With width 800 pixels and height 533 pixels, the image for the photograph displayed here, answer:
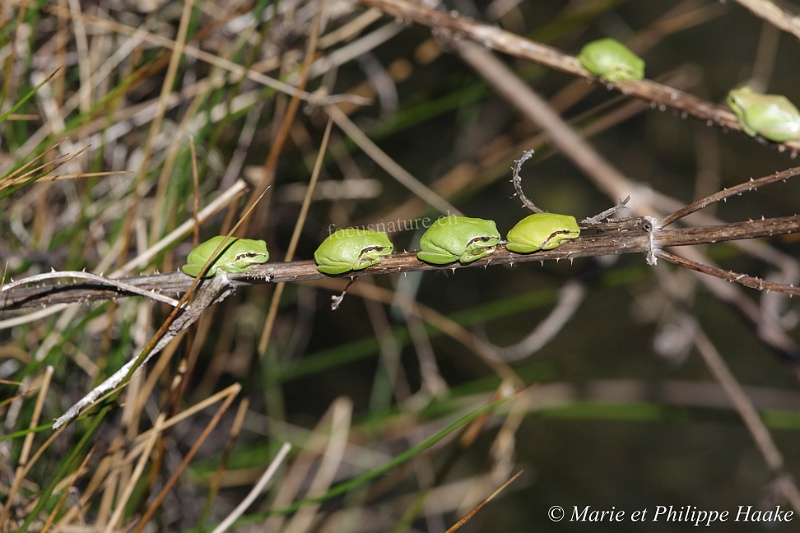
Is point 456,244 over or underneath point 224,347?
underneath

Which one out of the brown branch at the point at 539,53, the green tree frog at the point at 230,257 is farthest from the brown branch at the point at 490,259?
the brown branch at the point at 539,53

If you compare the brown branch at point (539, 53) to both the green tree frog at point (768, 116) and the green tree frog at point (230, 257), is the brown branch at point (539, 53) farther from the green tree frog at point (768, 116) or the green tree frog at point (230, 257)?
the green tree frog at point (230, 257)

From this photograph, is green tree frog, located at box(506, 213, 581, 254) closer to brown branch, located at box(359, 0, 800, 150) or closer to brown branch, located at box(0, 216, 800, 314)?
brown branch, located at box(0, 216, 800, 314)

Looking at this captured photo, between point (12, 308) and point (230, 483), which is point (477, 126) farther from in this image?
point (12, 308)

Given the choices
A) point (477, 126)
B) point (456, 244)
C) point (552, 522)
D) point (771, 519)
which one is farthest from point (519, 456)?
point (456, 244)

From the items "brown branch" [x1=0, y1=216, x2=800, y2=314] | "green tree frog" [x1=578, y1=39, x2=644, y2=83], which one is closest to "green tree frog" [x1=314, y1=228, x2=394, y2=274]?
"brown branch" [x1=0, y1=216, x2=800, y2=314]
